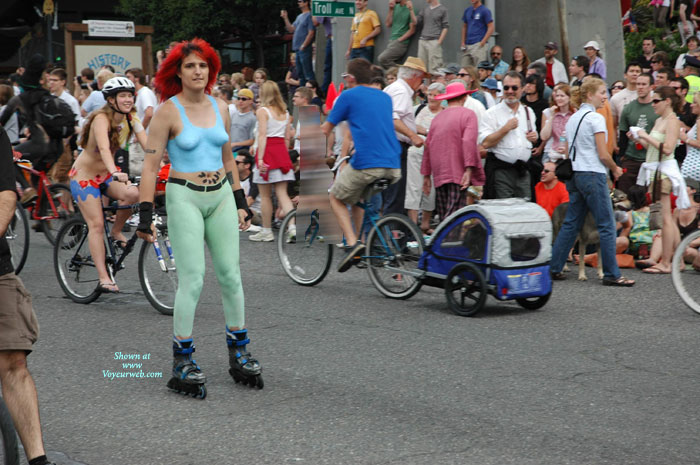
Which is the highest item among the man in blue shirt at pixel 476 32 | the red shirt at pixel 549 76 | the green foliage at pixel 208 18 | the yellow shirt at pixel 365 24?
the green foliage at pixel 208 18

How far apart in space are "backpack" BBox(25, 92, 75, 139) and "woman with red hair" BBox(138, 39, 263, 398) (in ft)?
23.1

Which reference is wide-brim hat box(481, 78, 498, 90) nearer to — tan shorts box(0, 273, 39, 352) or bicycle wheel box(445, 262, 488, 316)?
bicycle wheel box(445, 262, 488, 316)

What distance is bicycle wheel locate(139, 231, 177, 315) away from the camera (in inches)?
329

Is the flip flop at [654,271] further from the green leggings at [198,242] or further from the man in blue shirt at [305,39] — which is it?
the man in blue shirt at [305,39]

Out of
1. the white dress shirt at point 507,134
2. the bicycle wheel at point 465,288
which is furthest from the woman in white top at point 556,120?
the bicycle wheel at point 465,288

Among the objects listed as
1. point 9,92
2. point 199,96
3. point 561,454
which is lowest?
point 561,454

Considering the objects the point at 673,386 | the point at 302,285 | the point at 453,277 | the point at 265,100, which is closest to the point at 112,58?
the point at 265,100

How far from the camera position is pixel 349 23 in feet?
67.1

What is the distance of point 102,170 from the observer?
893 cm

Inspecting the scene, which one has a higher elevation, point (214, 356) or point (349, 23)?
point (349, 23)

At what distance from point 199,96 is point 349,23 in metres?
14.8

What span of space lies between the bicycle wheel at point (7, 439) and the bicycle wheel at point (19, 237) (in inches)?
282

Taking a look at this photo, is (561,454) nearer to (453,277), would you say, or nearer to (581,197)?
(453,277)

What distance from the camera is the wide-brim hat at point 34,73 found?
11.9 metres
